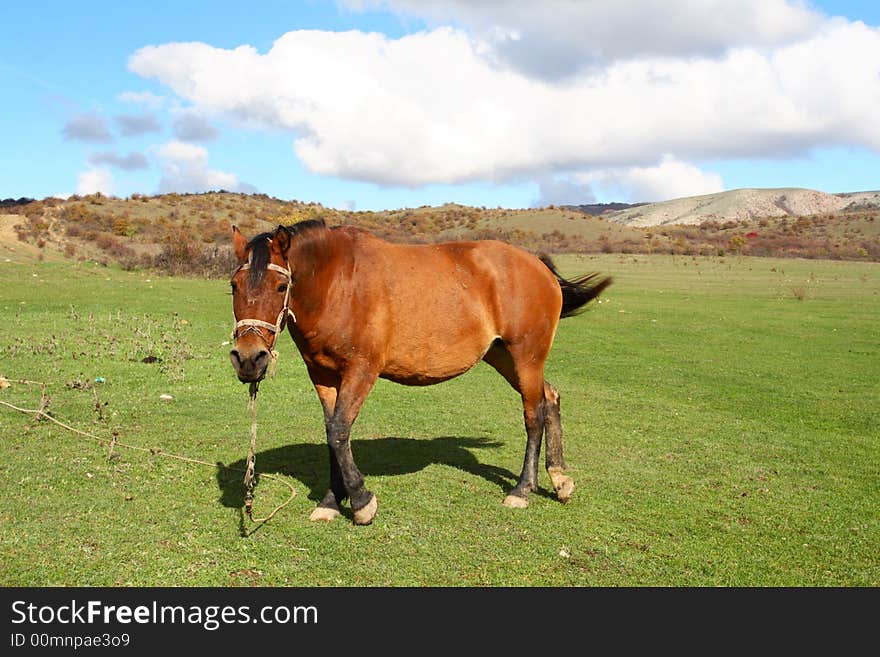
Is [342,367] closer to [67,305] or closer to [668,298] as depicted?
[67,305]

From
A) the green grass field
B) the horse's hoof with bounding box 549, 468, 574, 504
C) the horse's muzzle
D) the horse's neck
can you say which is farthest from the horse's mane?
the horse's hoof with bounding box 549, 468, 574, 504

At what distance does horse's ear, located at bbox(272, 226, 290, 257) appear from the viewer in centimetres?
511

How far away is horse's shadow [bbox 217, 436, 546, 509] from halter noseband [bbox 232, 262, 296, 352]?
1.91 m

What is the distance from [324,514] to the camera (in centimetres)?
584

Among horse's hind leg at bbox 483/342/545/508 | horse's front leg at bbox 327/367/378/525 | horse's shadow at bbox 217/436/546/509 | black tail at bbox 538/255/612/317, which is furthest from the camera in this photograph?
black tail at bbox 538/255/612/317

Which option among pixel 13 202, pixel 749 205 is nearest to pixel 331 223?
pixel 13 202

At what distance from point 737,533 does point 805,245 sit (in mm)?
66857

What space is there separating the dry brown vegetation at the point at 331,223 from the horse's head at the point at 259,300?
30.6m

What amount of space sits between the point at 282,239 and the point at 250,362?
956 mm

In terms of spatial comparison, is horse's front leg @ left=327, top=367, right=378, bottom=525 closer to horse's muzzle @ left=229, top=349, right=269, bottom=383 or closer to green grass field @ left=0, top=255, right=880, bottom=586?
green grass field @ left=0, top=255, right=880, bottom=586

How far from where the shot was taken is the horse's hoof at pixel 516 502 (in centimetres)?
629

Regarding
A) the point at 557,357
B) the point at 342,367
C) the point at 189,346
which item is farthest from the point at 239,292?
the point at 557,357

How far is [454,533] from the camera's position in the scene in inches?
219

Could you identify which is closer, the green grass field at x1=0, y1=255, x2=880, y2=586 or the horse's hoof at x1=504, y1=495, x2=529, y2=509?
the green grass field at x1=0, y1=255, x2=880, y2=586
